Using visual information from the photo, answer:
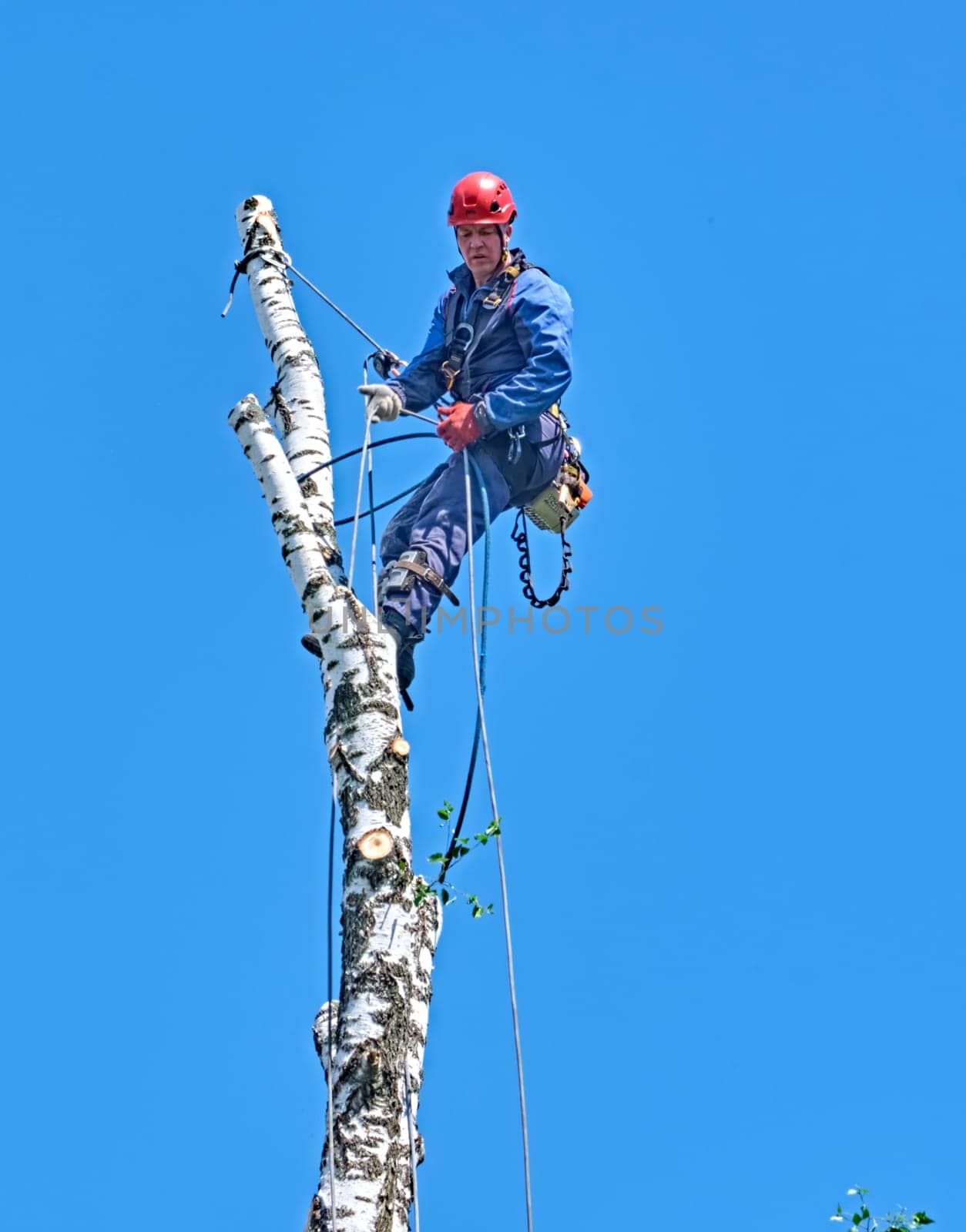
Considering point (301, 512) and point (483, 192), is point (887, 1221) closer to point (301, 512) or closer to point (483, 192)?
point (301, 512)

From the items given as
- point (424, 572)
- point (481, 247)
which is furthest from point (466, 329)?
point (424, 572)

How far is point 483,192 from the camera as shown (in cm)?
580

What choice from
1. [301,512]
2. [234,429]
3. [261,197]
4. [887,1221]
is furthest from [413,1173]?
[261,197]

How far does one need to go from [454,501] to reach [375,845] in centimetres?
162

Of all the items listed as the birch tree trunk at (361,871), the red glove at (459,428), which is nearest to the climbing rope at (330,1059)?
the birch tree trunk at (361,871)

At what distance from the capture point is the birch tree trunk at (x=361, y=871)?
12.5 ft

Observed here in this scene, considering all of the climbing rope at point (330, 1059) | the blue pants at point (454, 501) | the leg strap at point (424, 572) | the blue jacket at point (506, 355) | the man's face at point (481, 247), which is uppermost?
the man's face at point (481, 247)

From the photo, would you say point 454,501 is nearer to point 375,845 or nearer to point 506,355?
point 506,355

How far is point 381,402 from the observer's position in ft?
18.2

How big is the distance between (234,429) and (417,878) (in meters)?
1.63

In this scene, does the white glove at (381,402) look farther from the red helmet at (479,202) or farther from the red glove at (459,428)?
the red helmet at (479,202)

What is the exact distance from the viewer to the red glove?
549 cm

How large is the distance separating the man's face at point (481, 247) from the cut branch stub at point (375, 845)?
8.04 ft

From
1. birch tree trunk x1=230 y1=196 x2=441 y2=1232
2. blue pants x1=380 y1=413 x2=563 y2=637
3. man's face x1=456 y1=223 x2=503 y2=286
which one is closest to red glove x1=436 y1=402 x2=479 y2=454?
blue pants x1=380 y1=413 x2=563 y2=637
